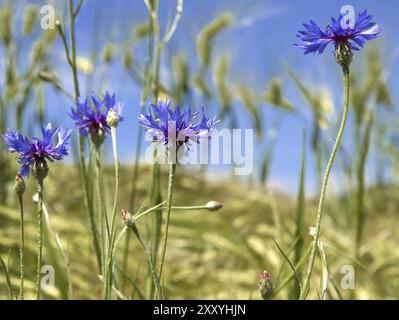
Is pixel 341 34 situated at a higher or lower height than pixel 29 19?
lower

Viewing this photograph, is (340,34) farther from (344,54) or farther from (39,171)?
(39,171)

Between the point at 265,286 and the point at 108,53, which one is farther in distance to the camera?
the point at 108,53

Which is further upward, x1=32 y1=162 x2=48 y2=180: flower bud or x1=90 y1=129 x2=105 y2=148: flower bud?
x1=90 y1=129 x2=105 y2=148: flower bud

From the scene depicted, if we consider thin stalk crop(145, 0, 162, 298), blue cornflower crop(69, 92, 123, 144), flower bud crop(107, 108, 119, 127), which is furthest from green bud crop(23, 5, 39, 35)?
flower bud crop(107, 108, 119, 127)

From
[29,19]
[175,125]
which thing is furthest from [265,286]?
[29,19]

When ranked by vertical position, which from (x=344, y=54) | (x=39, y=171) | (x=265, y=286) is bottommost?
(x=265, y=286)

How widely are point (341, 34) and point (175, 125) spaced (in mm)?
162

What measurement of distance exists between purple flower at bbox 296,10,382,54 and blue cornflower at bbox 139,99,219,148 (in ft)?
0.35

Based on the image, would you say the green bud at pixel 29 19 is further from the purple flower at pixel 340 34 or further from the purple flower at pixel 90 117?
the purple flower at pixel 340 34

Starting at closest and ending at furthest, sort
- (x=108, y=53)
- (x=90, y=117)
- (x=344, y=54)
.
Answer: (x=344, y=54) < (x=90, y=117) < (x=108, y=53)

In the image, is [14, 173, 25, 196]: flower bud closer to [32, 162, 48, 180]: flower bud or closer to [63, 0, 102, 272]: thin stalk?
[32, 162, 48, 180]: flower bud

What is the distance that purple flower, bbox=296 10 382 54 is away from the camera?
563mm

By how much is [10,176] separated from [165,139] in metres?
1.61

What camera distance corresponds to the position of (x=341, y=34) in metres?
0.57
